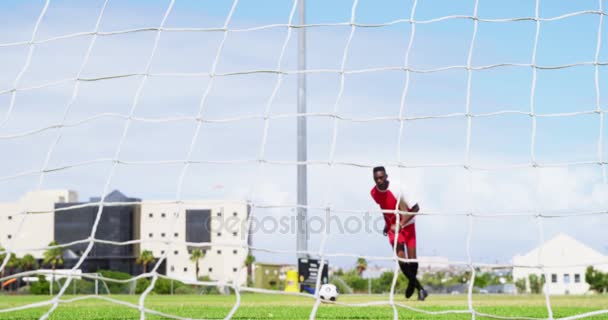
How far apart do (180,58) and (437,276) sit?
60.7 m

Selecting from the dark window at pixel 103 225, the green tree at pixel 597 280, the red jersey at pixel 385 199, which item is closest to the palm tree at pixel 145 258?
the dark window at pixel 103 225

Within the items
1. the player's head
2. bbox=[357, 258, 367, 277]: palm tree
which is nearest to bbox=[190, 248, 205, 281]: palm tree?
bbox=[357, 258, 367, 277]: palm tree

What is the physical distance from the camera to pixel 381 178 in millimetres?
7359

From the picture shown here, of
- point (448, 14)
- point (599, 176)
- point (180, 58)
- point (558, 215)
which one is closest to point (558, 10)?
point (448, 14)

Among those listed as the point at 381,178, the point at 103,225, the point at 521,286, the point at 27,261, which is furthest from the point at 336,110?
the point at 103,225

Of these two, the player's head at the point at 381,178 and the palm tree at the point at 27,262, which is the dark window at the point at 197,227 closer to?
the palm tree at the point at 27,262

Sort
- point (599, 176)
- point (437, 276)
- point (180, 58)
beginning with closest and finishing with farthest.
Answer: point (599, 176) < point (180, 58) < point (437, 276)

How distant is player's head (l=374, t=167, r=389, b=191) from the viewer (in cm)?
736

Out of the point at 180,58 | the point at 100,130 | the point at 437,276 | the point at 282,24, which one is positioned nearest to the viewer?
the point at 282,24

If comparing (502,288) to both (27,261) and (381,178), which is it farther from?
(381,178)

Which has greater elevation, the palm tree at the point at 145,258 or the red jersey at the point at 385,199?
the red jersey at the point at 385,199

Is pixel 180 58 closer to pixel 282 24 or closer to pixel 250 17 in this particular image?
pixel 250 17

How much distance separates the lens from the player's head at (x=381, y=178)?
24.1 feet

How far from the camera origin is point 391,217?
741cm
